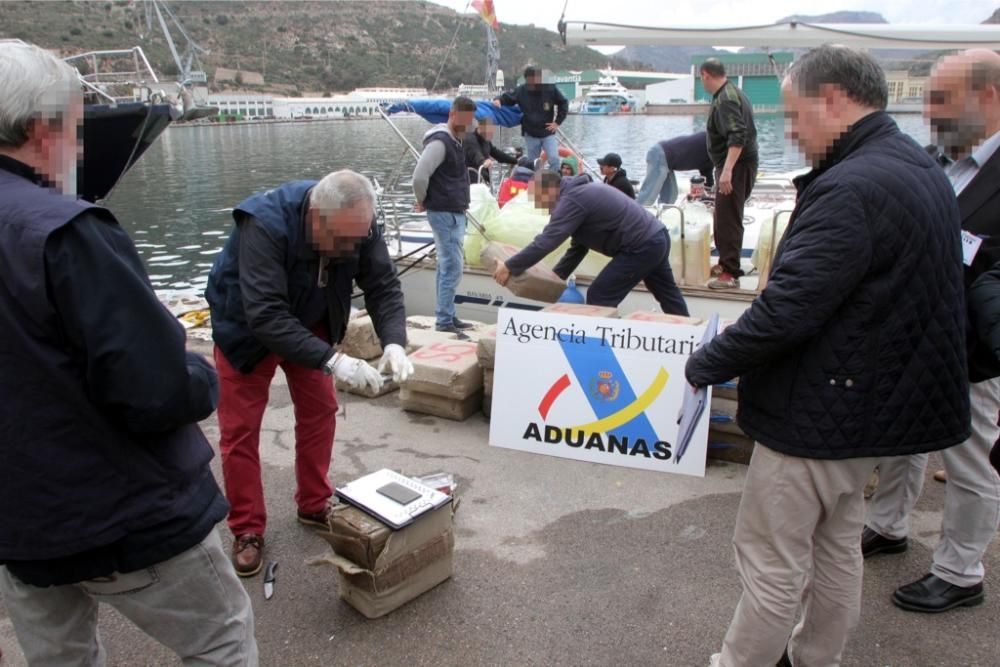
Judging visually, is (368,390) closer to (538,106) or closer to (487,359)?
(487,359)

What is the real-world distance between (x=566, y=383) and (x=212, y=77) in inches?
3485

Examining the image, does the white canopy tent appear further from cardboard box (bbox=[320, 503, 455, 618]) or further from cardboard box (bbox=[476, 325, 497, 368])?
cardboard box (bbox=[320, 503, 455, 618])

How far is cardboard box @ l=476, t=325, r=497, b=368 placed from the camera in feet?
15.5

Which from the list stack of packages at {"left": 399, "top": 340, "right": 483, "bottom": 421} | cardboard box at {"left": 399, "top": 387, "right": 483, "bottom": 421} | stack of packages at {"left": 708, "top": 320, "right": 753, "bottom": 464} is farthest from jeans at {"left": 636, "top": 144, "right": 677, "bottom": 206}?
stack of packages at {"left": 708, "top": 320, "right": 753, "bottom": 464}

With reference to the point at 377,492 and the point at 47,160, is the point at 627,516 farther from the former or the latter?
the point at 47,160

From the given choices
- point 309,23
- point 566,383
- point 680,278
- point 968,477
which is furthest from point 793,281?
point 309,23

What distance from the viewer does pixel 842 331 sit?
6.36ft

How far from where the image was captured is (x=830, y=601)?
2.25 metres

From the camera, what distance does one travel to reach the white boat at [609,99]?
68250 millimetres

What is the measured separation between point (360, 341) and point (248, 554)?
2.85 metres

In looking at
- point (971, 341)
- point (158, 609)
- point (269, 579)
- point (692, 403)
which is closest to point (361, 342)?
point (269, 579)

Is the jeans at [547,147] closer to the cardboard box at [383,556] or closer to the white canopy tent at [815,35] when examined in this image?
the white canopy tent at [815,35]

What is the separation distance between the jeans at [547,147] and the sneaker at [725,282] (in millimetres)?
3366

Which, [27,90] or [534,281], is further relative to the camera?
[534,281]
